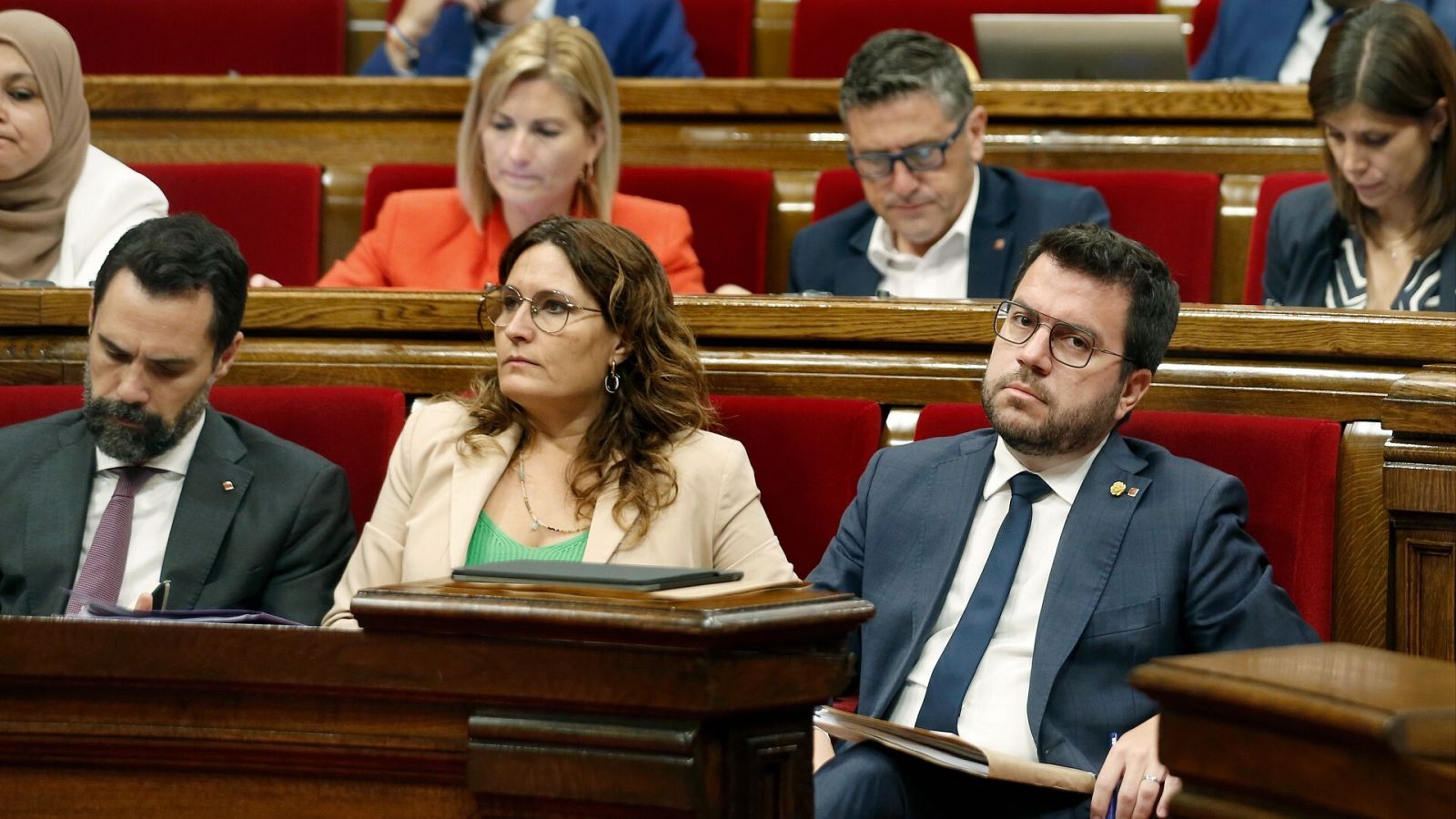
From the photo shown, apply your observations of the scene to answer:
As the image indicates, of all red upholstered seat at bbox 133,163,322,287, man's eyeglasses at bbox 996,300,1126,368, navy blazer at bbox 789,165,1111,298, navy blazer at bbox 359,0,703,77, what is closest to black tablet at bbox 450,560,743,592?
man's eyeglasses at bbox 996,300,1126,368

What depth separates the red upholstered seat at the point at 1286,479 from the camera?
112 cm

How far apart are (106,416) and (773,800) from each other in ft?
2.37

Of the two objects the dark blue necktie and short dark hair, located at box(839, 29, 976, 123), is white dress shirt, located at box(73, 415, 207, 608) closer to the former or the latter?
the dark blue necktie

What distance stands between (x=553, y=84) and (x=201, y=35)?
798mm

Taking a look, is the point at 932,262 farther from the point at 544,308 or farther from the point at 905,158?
the point at 544,308

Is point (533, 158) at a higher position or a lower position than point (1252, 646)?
higher

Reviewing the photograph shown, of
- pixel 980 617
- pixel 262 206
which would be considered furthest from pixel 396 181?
pixel 980 617

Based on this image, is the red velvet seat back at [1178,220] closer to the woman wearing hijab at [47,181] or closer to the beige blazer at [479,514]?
the beige blazer at [479,514]

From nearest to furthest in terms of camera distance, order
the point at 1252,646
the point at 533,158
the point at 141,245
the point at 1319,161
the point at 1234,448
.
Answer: the point at 1252,646
the point at 1234,448
the point at 141,245
the point at 533,158
the point at 1319,161

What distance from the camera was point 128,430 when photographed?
1240 millimetres

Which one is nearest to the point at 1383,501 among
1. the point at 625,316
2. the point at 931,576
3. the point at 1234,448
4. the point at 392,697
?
the point at 1234,448

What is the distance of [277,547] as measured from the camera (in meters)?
1.25

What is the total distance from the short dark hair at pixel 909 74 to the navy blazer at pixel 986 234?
0.09m

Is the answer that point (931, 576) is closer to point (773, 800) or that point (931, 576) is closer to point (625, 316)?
point (625, 316)
